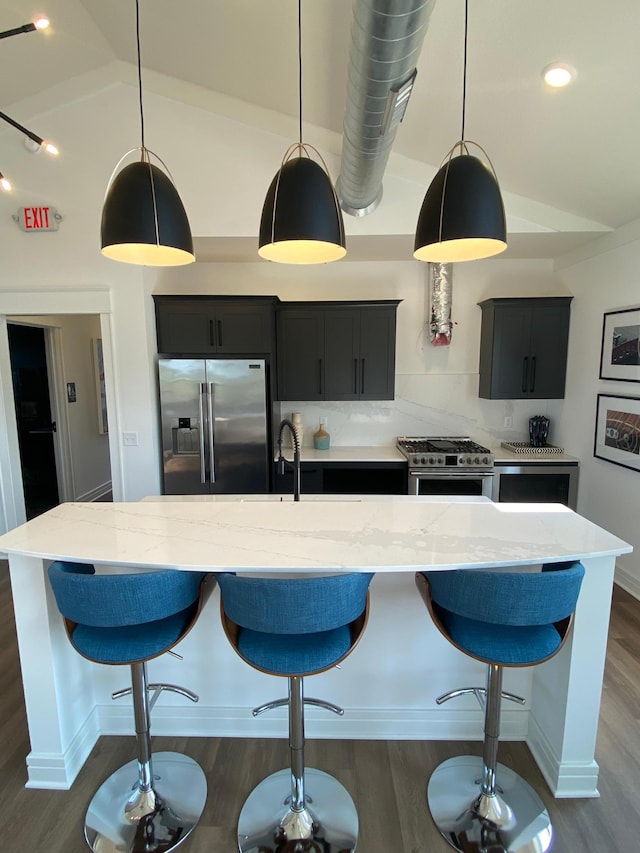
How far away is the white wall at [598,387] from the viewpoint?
332cm

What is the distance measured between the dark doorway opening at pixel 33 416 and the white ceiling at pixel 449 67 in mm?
2623

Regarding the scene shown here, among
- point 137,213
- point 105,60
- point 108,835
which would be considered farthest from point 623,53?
point 108,835

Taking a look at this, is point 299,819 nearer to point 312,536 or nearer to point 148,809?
point 148,809

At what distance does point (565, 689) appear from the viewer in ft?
5.65

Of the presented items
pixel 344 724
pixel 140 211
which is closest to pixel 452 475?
pixel 344 724

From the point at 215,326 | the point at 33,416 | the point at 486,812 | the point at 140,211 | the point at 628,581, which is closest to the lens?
the point at 140,211

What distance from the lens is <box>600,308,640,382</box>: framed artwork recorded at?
3244 mm

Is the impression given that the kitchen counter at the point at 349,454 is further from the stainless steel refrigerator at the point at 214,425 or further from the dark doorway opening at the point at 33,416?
the dark doorway opening at the point at 33,416

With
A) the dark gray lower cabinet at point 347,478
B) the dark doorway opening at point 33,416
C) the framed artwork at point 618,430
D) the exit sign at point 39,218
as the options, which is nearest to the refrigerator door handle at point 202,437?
the dark gray lower cabinet at point 347,478

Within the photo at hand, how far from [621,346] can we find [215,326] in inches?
131

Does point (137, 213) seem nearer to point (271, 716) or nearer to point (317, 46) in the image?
point (317, 46)

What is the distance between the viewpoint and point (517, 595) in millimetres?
1354

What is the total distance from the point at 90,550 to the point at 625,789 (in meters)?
2.31

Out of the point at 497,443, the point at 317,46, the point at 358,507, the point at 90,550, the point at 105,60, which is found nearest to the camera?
the point at 90,550
